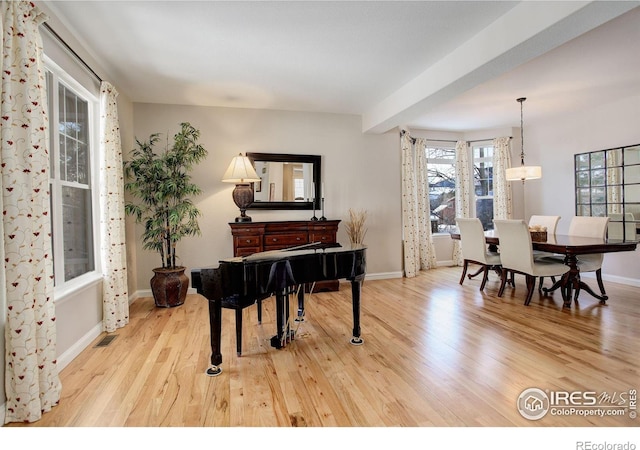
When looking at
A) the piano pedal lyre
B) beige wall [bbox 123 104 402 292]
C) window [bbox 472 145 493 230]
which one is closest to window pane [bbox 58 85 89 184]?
beige wall [bbox 123 104 402 292]

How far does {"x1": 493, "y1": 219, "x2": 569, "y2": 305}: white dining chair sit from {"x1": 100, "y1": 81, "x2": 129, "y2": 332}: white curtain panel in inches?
171

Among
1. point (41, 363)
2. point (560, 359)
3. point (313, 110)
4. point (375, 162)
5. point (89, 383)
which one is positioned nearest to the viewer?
point (41, 363)

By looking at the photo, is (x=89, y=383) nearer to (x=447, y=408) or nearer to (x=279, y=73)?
(x=447, y=408)

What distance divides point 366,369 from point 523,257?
262cm

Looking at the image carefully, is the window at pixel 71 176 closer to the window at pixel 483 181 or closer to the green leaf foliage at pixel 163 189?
the green leaf foliage at pixel 163 189

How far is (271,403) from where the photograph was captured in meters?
2.00

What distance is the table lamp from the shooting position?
173 inches

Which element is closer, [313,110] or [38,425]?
[38,425]

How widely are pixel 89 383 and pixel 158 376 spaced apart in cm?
44

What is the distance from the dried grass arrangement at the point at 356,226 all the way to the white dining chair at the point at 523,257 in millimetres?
1931

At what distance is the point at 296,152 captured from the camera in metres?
5.17
